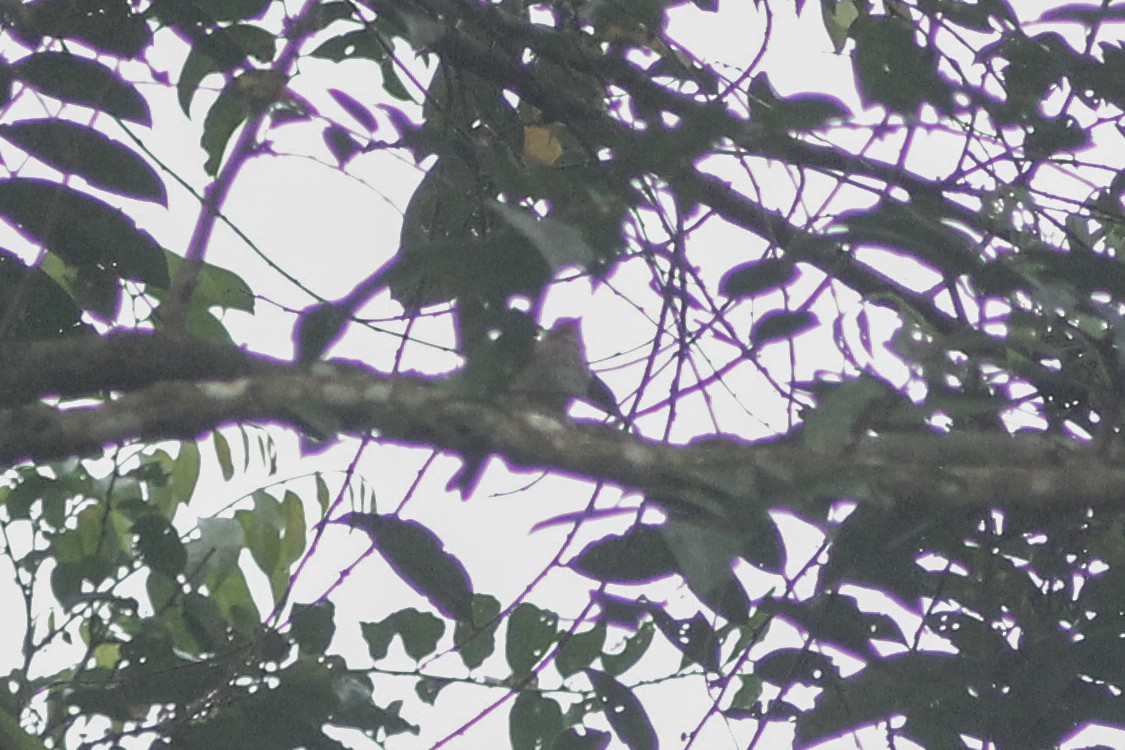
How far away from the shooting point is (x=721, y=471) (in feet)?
3.34

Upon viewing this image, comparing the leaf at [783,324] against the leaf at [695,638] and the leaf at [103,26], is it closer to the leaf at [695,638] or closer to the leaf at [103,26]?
the leaf at [695,638]

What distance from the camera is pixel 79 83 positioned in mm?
1637

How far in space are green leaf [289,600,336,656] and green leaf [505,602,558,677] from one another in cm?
23

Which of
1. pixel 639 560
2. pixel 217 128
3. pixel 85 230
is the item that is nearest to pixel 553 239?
pixel 639 560

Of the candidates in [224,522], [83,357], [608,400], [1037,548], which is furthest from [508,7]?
[83,357]

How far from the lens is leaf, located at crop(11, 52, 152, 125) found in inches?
64.0

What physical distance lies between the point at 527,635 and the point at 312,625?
27 cm

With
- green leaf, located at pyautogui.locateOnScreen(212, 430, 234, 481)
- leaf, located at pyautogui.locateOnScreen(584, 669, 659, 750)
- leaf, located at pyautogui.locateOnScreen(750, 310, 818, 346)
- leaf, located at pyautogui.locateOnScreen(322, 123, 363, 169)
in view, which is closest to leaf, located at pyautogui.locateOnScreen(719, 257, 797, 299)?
leaf, located at pyautogui.locateOnScreen(750, 310, 818, 346)

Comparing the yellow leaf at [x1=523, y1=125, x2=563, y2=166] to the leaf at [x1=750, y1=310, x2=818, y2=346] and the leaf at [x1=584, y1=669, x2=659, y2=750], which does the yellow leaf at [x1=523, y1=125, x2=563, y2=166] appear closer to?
the leaf at [x1=584, y1=669, x2=659, y2=750]

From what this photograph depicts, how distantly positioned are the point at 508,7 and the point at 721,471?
1.35m

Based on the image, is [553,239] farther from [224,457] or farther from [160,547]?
[224,457]

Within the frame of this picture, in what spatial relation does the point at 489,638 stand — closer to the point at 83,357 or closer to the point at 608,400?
the point at 608,400

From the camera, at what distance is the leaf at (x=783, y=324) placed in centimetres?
112

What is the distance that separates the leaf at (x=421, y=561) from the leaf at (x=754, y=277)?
0.57 meters
